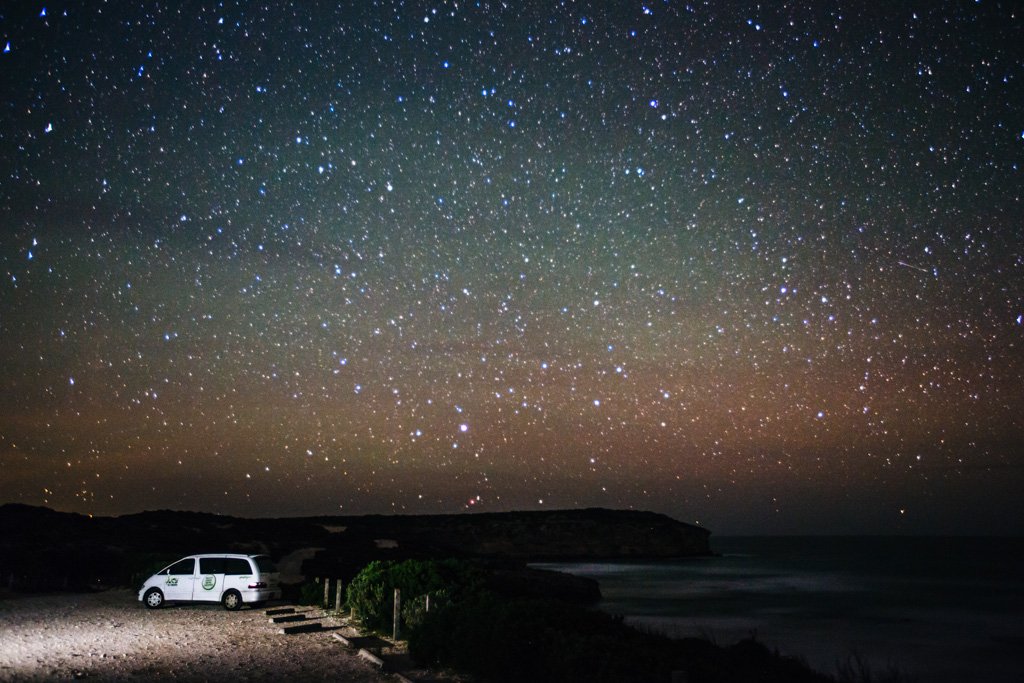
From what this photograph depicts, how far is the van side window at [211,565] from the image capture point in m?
26.2

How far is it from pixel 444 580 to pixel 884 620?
149 ft

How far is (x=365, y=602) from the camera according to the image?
21.0 meters

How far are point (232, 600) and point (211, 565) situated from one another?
5.07ft

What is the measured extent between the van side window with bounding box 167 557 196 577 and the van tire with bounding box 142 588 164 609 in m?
0.69

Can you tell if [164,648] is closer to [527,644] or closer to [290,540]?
[527,644]

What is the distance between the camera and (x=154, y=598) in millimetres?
26531

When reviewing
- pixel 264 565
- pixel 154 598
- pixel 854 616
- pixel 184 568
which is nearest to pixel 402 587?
pixel 264 565

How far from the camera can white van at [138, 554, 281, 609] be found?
1003 inches

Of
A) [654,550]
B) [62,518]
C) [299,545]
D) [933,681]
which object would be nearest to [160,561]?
[933,681]

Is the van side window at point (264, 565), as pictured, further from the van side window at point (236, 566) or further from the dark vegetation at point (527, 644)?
the dark vegetation at point (527, 644)

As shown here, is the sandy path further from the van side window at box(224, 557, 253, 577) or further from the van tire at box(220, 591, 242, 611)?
the van side window at box(224, 557, 253, 577)

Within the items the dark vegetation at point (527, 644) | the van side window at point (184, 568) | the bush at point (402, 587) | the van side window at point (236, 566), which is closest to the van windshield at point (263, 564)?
the van side window at point (236, 566)

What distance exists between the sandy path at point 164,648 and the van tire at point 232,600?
0.23m

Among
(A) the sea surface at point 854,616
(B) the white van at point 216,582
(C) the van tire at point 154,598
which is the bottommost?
(A) the sea surface at point 854,616
